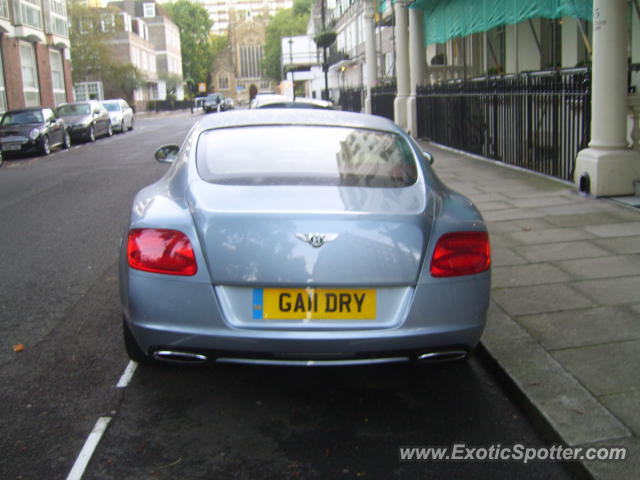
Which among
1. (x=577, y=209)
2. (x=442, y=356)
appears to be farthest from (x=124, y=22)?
(x=442, y=356)

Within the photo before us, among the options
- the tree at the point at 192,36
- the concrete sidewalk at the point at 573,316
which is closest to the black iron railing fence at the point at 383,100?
the concrete sidewalk at the point at 573,316

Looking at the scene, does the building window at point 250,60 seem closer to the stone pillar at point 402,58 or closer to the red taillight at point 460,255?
the stone pillar at point 402,58

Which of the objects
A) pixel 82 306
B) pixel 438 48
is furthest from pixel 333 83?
pixel 82 306

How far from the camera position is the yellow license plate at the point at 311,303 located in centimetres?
323

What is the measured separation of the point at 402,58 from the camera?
2236cm

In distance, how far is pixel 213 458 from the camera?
3102 millimetres

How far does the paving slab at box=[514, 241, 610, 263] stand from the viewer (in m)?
6.17

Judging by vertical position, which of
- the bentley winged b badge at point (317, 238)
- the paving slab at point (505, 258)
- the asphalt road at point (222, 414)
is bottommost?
the asphalt road at point (222, 414)

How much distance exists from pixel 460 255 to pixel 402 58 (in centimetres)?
1983

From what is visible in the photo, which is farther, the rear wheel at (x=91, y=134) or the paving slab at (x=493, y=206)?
the rear wheel at (x=91, y=134)

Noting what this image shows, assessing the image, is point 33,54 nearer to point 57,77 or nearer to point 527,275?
point 57,77

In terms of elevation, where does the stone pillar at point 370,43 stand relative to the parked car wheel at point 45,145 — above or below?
above

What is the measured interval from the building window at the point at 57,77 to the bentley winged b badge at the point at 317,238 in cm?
4542

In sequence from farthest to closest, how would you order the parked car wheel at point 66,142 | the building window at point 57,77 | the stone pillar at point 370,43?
the building window at point 57,77 → the stone pillar at point 370,43 → the parked car wheel at point 66,142
